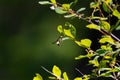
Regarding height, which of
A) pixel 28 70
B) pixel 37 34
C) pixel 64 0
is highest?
pixel 64 0

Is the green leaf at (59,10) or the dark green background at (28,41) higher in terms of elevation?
the green leaf at (59,10)

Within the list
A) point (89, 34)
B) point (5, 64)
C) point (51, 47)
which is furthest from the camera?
point (5, 64)

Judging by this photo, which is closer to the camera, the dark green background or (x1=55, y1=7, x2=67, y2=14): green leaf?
(x1=55, y1=7, x2=67, y2=14): green leaf

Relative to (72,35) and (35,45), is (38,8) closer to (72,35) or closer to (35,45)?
(35,45)

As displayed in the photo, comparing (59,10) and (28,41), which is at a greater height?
(59,10)

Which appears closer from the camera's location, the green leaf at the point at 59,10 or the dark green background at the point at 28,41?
the green leaf at the point at 59,10

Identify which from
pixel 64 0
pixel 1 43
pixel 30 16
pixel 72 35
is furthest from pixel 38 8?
pixel 72 35

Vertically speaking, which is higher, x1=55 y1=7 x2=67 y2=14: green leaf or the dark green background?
x1=55 y1=7 x2=67 y2=14: green leaf

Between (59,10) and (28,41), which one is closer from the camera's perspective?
(59,10)
